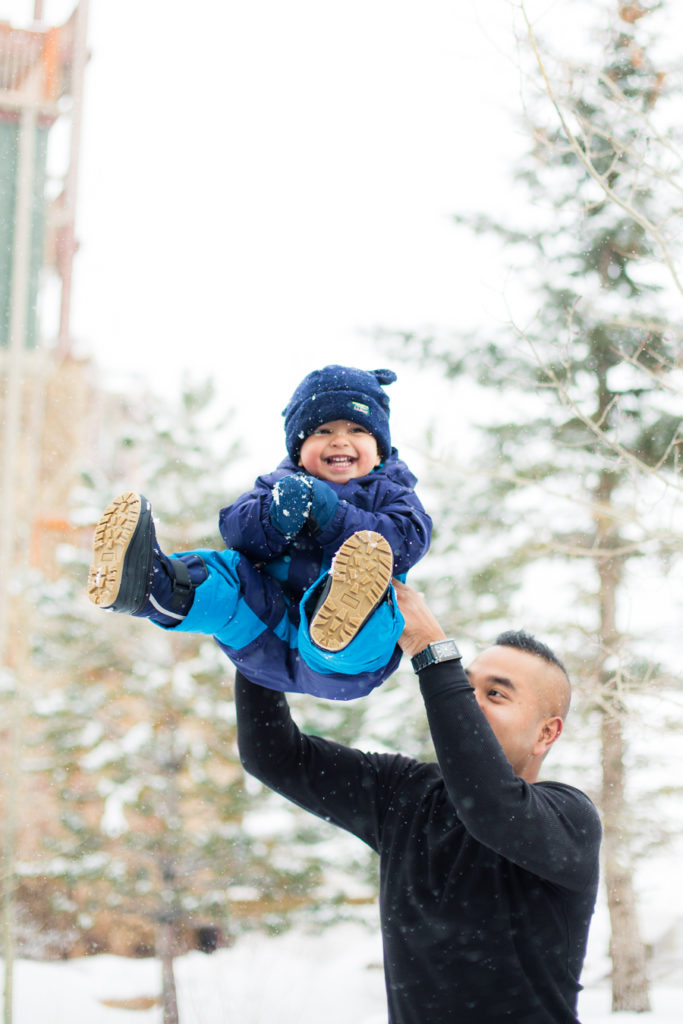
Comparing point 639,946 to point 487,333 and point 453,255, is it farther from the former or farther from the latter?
point 453,255

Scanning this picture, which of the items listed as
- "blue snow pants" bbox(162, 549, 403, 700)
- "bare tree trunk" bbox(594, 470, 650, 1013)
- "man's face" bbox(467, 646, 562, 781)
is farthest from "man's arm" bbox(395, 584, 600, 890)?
"bare tree trunk" bbox(594, 470, 650, 1013)

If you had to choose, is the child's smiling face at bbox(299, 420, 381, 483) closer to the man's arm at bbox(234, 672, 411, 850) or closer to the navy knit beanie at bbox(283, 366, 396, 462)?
the navy knit beanie at bbox(283, 366, 396, 462)

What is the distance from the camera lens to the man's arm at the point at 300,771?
5.97ft

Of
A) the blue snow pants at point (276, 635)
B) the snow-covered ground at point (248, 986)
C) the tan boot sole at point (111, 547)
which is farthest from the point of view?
the snow-covered ground at point (248, 986)

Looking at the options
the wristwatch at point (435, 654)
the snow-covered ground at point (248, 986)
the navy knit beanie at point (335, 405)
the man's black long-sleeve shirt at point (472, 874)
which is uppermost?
the navy knit beanie at point (335, 405)

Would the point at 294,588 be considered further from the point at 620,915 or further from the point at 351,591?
the point at 620,915

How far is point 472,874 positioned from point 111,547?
0.91 meters

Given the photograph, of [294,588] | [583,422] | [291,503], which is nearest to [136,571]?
[291,503]

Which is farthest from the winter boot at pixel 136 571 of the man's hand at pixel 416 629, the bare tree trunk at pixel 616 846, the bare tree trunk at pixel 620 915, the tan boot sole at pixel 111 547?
the bare tree trunk at pixel 620 915

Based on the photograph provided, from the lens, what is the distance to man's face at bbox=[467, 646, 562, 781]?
1.75 m

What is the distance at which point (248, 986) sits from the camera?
17.2 ft

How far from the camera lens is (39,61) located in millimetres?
6430

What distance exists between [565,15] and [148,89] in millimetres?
9391

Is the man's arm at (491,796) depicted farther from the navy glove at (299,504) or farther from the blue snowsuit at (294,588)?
the navy glove at (299,504)
